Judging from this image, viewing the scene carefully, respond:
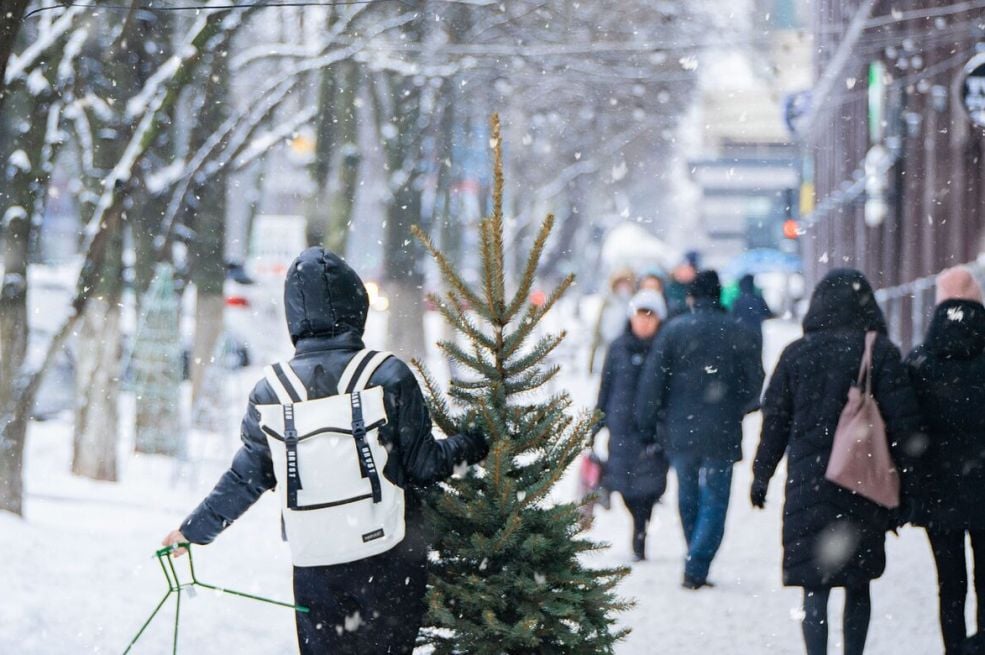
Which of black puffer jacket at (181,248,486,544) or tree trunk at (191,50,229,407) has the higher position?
tree trunk at (191,50,229,407)

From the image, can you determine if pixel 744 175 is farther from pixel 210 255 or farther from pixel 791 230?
pixel 210 255

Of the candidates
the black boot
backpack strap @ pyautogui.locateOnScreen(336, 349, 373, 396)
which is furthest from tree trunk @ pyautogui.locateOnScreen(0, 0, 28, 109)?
the black boot

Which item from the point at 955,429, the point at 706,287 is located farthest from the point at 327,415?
the point at 706,287

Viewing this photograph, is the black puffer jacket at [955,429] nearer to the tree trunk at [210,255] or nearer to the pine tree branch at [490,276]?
the pine tree branch at [490,276]

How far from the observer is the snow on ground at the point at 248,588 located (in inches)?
275

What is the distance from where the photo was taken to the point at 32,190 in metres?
10.3

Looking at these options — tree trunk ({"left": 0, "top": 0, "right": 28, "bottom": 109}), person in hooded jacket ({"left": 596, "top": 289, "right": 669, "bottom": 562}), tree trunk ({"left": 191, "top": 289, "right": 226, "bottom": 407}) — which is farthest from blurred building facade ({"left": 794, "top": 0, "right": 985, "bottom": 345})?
tree trunk ({"left": 0, "top": 0, "right": 28, "bottom": 109})

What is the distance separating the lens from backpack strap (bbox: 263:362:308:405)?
4.32m

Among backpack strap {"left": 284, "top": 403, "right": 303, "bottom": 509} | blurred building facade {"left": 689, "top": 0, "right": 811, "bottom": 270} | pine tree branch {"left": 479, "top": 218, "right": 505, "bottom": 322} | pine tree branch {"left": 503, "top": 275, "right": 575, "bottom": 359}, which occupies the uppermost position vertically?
blurred building facade {"left": 689, "top": 0, "right": 811, "bottom": 270}

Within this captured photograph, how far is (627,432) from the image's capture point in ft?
30.5

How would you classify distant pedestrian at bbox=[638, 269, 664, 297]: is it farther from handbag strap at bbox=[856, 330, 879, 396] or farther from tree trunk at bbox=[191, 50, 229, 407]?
handbag strap at bbox=[856, 330, 879, 396]

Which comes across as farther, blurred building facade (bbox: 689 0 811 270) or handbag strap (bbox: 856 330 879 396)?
blurred building facade (bbox: 689 0 811 270)

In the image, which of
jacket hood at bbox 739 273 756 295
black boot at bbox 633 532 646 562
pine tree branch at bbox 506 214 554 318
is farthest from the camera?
jacket hood at bbox 739 273 756 295

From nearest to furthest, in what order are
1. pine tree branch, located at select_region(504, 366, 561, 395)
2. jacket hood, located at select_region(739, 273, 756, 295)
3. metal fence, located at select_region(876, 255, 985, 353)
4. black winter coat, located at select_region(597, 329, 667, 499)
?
1. pine tree branch, located at select_region(504, 366, 561, 395)
2. black winter coat, located at select_region(597, 329, 667, 499)
3. jacket hood, located at select_region(739, 273, 756, 295)
4. metal fence, located at select_region(876, 255, 985, 353)
